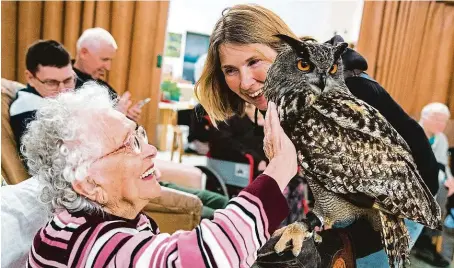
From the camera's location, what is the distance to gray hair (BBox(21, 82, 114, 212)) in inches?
28.1

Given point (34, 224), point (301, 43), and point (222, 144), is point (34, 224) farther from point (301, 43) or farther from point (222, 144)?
point (222, 144)

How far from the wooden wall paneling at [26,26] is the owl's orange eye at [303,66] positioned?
8.99 ft

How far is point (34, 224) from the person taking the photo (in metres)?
0.90

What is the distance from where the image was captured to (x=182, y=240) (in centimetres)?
60

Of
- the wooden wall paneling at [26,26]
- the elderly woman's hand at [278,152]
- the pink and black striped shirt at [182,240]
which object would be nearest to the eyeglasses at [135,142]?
the pink and black striped shirt at [182,240]

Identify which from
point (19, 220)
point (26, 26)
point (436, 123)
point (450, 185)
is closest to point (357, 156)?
point (19, 220)

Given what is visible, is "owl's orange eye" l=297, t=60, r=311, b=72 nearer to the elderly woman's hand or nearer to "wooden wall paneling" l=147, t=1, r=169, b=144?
the elderly woman's hand

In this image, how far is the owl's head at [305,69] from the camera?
0.63m

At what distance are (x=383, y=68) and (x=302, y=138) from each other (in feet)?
8.07

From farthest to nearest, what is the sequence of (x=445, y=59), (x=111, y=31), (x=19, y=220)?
(x=111, y=31)
(x=445, y=59)
(x=19, y=220)

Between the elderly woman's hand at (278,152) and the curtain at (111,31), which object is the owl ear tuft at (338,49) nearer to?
the elderly woman's hand at (278,152)

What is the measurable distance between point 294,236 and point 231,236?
11 cm


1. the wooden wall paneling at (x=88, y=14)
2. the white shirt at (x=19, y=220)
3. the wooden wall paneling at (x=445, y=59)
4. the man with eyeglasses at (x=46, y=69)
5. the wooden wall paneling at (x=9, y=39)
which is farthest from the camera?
the wooden wall paneling at (x=88, y=14)

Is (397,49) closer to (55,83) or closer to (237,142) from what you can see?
(237,142)
